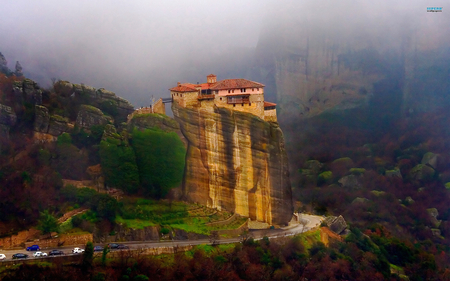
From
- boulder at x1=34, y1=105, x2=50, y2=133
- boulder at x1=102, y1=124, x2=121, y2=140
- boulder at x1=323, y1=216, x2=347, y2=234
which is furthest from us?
boulder at x1=323, y1=216, x2=347, y2=234

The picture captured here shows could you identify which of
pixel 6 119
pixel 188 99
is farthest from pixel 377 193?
pixel 6 119

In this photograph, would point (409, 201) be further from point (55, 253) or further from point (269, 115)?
point (55, 253)

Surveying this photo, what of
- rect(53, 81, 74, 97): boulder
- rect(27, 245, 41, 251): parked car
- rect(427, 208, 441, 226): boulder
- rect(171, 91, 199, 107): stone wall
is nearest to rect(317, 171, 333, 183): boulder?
rect(427, 208, 441, 226): boulder

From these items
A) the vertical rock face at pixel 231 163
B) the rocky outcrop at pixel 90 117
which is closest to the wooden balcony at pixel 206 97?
the vertical rock face at pixel 231 163

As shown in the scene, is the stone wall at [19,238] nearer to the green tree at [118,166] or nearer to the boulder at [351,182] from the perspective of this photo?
the green tree at [118,166]

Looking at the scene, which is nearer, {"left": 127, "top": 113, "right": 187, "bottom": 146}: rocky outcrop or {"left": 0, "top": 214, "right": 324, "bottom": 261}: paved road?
{"left": 0, "top": 214, "right": 324, "bottom": 261}: paved road

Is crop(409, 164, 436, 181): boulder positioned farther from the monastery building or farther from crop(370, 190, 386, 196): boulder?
the monastery building
